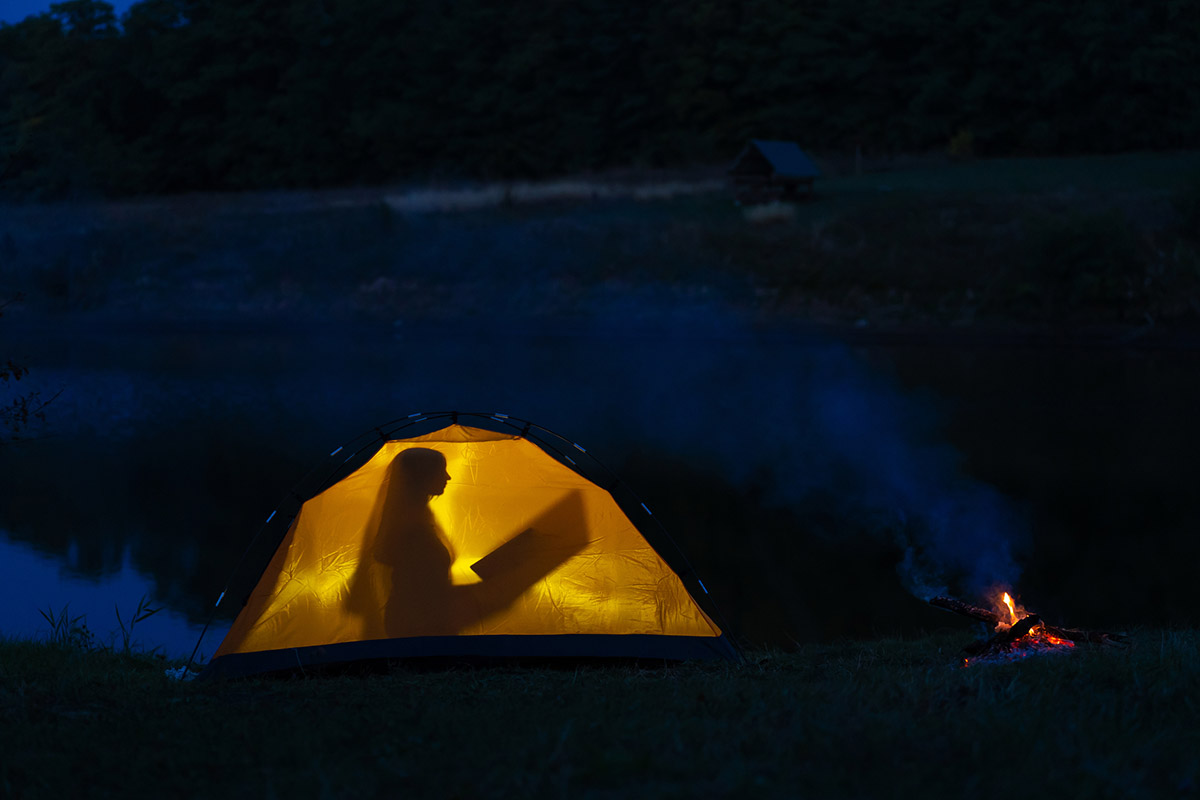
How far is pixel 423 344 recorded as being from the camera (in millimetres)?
27641

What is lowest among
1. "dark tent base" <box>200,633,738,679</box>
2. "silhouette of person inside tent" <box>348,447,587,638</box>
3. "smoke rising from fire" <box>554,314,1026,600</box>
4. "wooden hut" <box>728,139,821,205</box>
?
"smoke rising from fire" <box>554,314,1026,600</box>

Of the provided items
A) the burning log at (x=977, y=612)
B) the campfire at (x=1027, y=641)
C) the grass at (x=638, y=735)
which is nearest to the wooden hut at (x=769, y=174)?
the burning log at (x=977, y=612)

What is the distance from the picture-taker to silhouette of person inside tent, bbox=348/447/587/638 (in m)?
6.77

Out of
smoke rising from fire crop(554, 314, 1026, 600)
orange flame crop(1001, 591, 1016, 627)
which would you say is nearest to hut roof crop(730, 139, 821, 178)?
smoke rising from fire crop(554, 314, 1026, 600)

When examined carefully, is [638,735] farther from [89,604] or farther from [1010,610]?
[89,604]

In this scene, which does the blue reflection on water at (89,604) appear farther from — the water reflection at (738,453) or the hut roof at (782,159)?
the hut roof at (782,159)

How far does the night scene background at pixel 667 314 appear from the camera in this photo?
805 cm

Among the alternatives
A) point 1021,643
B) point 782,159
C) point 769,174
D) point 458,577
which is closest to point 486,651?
point 458,577

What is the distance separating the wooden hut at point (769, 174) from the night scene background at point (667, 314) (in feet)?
2.52

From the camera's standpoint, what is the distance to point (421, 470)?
705cm

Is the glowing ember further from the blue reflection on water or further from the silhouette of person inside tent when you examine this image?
the blue reflection on water

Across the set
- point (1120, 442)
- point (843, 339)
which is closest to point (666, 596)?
point (1120, 442)

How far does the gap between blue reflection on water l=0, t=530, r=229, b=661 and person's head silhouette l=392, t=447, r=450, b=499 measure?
2318 mm

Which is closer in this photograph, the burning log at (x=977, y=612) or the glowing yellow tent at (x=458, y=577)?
the glowing yellow tent at (x=458, y=577)
